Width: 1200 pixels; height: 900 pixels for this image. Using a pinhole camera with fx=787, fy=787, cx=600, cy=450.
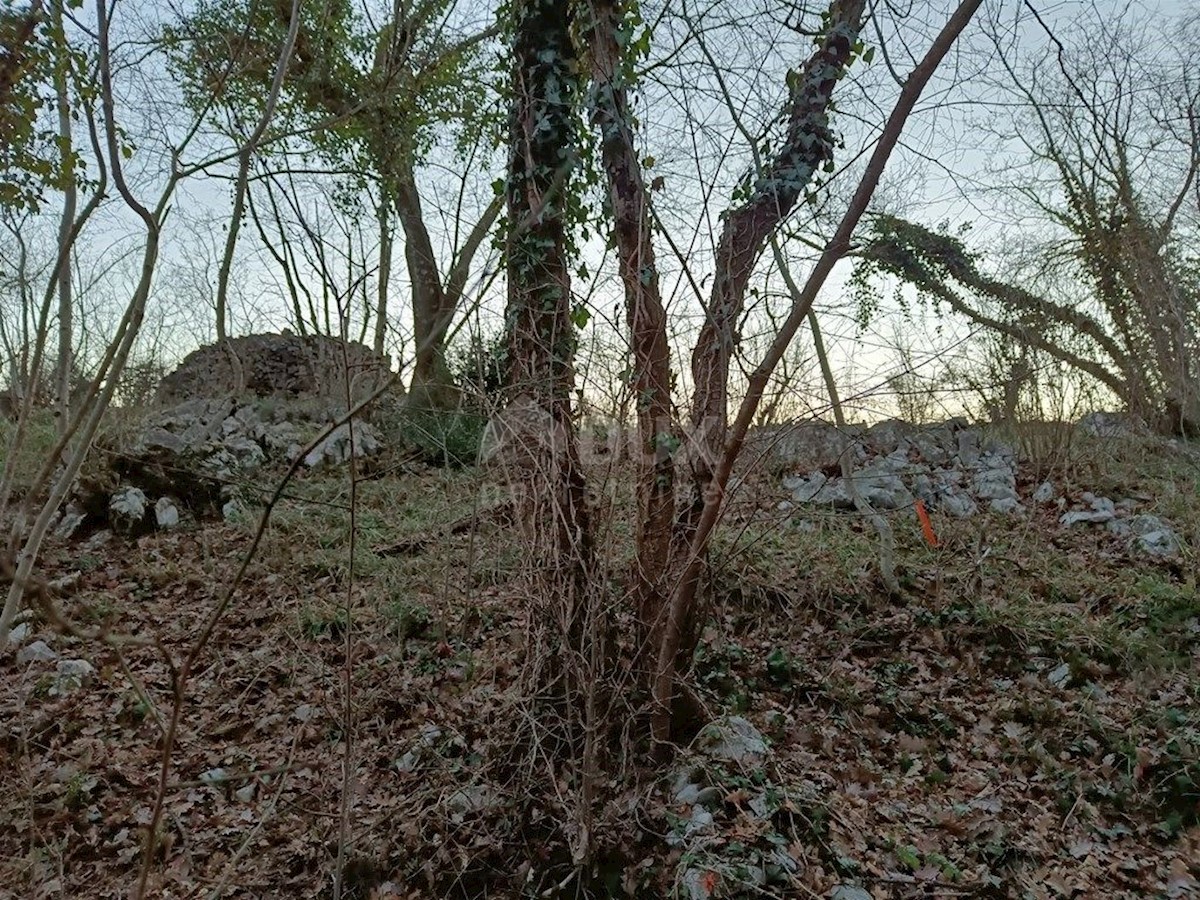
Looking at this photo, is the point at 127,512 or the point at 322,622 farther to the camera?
the point at 127,512

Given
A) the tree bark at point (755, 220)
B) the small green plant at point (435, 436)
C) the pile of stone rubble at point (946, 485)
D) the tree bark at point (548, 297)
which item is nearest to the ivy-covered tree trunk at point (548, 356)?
the tree bark at point (548, 297)

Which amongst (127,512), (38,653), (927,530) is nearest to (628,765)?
(927,530)

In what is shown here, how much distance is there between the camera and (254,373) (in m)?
11.7

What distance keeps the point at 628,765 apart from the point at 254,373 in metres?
9.86

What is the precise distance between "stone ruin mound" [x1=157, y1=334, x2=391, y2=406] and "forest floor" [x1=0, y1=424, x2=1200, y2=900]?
3984mm

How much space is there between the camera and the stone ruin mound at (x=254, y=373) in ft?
33.3

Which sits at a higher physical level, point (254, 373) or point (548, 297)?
point (254, 373)

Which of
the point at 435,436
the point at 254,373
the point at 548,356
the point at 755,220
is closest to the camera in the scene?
the point at 548,356

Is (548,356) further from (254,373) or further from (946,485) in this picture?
(254,373)

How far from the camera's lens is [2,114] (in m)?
3.17

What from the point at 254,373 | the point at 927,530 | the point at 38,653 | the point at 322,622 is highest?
the point at 254,373

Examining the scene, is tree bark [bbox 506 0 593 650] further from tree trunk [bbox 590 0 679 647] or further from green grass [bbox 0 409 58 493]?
green grass [bbox 0 409 58 493]

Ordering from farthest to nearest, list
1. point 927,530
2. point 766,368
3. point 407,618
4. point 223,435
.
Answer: point 223,435 → point 927,530 → point 407,618 → point 766,368

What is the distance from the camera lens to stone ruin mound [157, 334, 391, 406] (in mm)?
10156
